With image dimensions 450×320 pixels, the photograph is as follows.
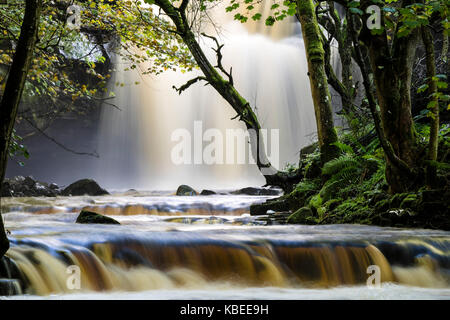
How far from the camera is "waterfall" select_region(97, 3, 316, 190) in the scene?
83.6ft

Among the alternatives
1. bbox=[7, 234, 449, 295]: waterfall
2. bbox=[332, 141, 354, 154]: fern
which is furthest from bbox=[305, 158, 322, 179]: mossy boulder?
bbox=[7, 234, 449, 295]: waterfall

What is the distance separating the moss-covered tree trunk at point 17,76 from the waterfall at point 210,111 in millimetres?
21749

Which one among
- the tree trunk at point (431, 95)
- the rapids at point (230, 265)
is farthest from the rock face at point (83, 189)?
the tree trunk at point (431, 95)

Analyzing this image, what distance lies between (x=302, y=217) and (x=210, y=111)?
2143 cm

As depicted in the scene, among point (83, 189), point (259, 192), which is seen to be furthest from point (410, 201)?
point (83, 189)

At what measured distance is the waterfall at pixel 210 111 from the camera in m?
25.5

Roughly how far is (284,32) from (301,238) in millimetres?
22543

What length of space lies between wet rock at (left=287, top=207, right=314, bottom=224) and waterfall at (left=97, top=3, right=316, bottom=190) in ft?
54.3

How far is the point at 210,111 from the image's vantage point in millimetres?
28219

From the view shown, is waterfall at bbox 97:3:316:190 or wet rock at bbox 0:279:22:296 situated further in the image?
waterfall at bbox 97:3:316:190

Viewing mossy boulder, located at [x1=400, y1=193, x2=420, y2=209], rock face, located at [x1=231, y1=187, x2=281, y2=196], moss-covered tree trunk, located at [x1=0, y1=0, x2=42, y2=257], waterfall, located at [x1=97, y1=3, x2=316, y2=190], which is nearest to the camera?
moss-covered tree trunk, located at [x1=0, y1=0, x2=42, y2=257]

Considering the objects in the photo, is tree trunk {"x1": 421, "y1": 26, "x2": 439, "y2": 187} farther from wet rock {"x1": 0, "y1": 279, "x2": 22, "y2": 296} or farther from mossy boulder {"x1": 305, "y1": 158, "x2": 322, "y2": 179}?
wet rock {"x1": 0, "y1": 279, "x2": 22, "y2": 296}

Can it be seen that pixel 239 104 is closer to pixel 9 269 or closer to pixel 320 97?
pixel 320 97
